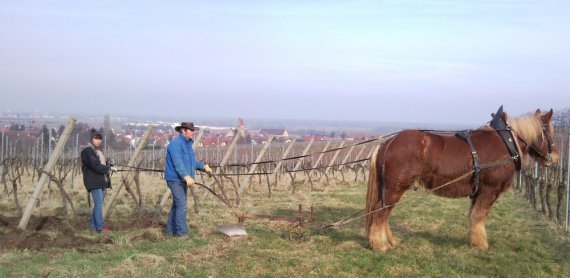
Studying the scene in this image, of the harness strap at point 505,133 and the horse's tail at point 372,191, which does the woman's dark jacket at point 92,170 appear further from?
the harness strap at point 505,133

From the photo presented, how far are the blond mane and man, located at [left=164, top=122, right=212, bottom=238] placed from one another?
14.5ft

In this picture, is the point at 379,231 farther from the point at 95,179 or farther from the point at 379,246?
the point at 95,179

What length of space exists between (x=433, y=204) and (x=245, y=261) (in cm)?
724

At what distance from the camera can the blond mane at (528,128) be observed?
738 centimetres

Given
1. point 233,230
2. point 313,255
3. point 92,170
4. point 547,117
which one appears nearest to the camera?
point 313,255

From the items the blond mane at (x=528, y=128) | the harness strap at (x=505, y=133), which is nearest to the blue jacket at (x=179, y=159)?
the harness strap at (x=505, y=133)

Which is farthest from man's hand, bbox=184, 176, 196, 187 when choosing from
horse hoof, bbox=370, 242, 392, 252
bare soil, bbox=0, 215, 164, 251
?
horse hoof, bbox=370, 242, 392, 252

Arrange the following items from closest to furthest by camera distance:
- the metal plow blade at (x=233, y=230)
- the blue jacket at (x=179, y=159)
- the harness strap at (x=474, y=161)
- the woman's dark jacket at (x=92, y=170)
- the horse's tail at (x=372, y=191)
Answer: the harness strap at (x=474, y=161) < the horse's tail at (x=372, y=191) < the blue jacket at (x=179, y=159) < the metal plow blade at (x=233, y=230) < the woman's dark jacket at (x=92, y=170)

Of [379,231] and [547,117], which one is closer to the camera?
[379,231]

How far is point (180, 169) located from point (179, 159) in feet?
0.50

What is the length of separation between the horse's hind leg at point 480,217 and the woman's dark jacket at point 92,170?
17.6ft

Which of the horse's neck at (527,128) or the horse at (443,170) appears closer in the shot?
the horse at (443,170)

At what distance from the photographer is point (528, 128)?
24.3ft

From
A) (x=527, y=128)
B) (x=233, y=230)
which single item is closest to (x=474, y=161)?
(x=527, y=128)
